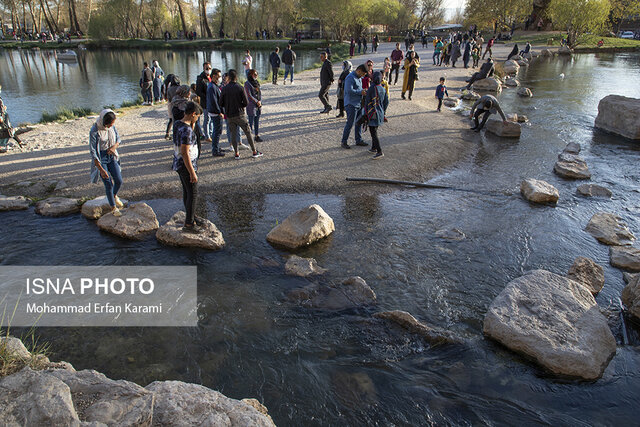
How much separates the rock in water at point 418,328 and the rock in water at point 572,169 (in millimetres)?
7158

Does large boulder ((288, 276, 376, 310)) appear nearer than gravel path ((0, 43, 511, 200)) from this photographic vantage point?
Yes

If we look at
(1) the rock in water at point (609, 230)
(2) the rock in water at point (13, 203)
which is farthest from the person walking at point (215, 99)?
(1) the rock in water at point (609, 230)

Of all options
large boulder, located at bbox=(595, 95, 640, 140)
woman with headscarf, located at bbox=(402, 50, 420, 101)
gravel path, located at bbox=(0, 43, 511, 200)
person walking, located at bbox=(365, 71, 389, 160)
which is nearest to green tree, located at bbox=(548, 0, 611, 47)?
large boulder, located at bbox=(595, 95, 640, 140)

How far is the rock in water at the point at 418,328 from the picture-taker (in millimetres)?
4609

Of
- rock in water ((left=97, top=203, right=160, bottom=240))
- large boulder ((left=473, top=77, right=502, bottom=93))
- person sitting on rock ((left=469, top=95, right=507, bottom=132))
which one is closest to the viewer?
rock in water ((left=97, top=203, right=160, bottom=240))

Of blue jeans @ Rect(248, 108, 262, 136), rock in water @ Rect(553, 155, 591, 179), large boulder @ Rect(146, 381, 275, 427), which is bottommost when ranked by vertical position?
large boulder @ Rect(146, 381, 275, 427)

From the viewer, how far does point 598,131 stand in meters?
14.2

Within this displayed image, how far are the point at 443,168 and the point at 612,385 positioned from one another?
632 centimetres

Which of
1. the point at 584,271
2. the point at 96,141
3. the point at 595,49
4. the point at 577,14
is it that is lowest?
the point at 584,271

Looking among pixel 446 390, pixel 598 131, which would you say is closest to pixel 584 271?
pixel 446 390

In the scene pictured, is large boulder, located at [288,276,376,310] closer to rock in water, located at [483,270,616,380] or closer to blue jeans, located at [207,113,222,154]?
rock in water, located at [483,270,616,380]

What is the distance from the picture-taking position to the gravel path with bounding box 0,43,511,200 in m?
8.30

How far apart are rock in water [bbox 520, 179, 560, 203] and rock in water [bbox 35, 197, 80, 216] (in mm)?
8790

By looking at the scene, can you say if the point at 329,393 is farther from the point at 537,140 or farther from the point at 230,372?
the point at 537,140
